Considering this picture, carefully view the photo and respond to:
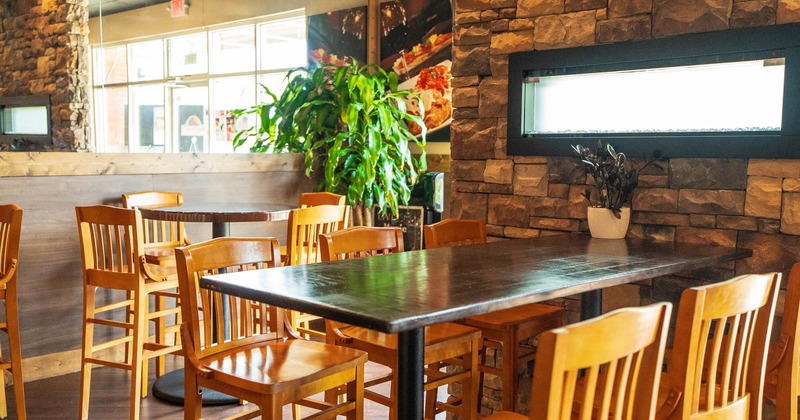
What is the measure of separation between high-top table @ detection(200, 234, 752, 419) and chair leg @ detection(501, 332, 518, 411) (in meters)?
0.33

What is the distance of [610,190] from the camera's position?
10.5 ft

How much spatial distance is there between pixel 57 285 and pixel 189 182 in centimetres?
107

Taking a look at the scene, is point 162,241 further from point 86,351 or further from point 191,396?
point 191,396

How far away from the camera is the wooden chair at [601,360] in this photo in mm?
1395

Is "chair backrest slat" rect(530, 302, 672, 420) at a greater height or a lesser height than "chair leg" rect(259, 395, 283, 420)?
greater

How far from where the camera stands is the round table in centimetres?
367

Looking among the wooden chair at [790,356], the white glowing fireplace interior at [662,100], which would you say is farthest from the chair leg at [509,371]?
the white glowing fireplace interior at [662,100]

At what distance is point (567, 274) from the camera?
7.52 ft

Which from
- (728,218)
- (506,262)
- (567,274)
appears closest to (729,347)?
(567,274)

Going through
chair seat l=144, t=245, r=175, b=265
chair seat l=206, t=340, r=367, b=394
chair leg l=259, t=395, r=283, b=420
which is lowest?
chair leg l=259, t=395, r=283, b=420

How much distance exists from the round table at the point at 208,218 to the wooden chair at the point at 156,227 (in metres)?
0.24

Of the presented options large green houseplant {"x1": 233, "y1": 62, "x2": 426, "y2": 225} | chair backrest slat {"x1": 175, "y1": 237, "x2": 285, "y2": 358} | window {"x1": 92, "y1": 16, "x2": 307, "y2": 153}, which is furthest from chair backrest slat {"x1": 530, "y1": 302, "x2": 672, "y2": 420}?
window {"x1": 92, "y1": 16, "x2": 307, "y2": 153}

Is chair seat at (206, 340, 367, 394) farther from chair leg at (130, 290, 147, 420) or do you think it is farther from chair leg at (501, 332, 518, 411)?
chair leg at (130, 290, 147, 420)

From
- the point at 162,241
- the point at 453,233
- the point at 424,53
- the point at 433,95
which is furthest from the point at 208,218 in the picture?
the point at 424,53
